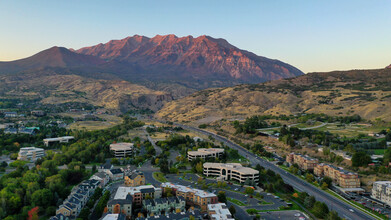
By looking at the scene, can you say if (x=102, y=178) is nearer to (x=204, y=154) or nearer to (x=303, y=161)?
(x=204, y=154)

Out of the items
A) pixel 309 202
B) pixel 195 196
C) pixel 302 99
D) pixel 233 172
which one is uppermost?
pixel 302 99

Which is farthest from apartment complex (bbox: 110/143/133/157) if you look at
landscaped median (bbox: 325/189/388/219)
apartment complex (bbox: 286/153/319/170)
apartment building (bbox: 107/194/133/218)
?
landscaped median (bbox: 325/189/388/219)

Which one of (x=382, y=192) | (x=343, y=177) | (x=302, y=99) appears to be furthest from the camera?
(x=302, y=99)

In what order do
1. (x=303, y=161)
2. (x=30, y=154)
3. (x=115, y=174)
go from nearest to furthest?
1. (x=115, y=174)
2. (x=303, y=161)
3. (x=30, y=154)

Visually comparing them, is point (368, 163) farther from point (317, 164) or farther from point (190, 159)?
point (190, 159)

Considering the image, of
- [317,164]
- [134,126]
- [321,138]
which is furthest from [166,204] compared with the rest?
[134,126]

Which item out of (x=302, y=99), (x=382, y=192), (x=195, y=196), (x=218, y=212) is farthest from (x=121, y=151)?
(x=302, y=99)
